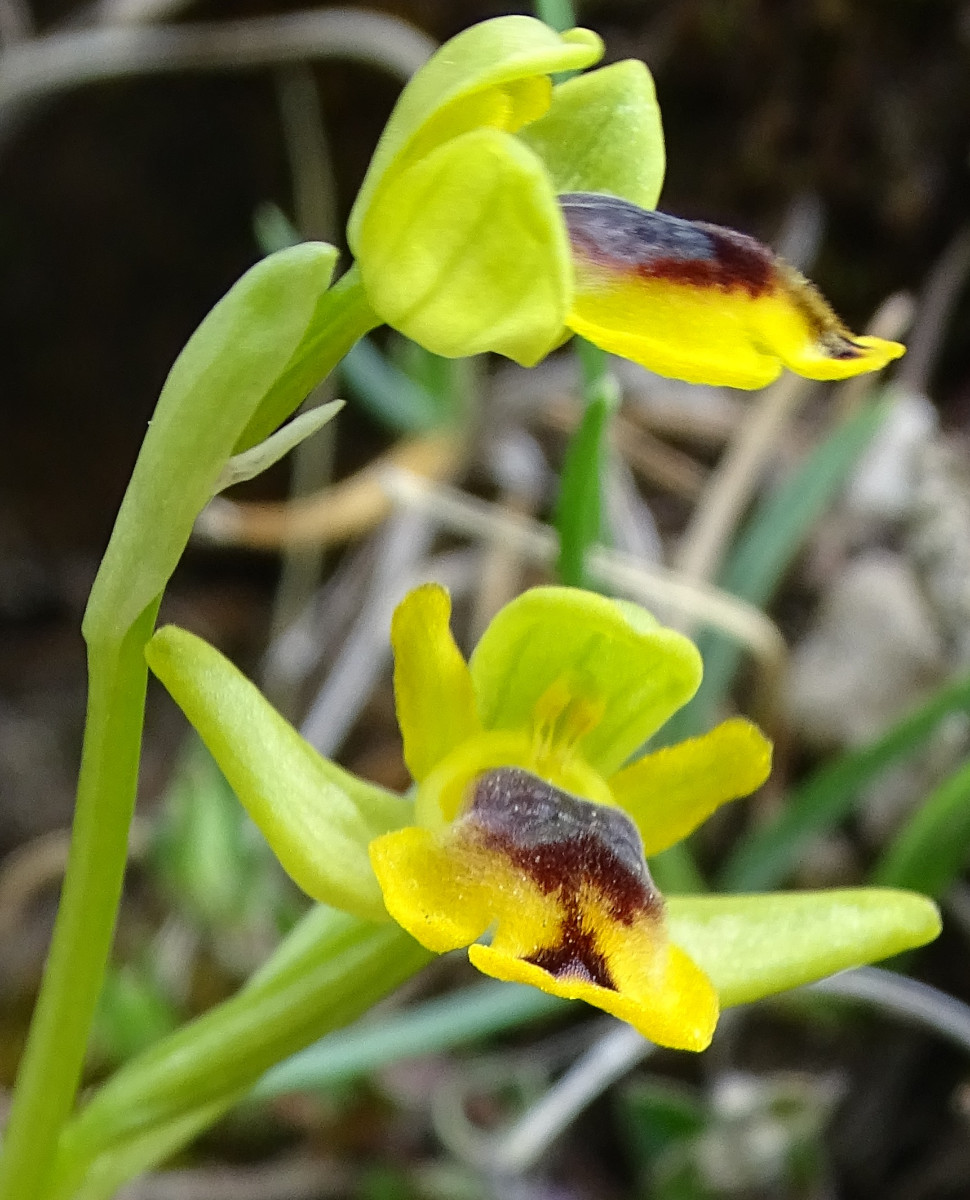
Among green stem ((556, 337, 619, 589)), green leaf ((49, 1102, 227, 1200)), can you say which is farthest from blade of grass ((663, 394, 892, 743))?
green leaf ((49, 1102, 227, 1200))

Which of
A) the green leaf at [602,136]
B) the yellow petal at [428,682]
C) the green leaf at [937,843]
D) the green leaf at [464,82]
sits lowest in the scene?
the green leaf at [937,843]

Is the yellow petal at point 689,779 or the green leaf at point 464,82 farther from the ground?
the green leaf at point 464,82

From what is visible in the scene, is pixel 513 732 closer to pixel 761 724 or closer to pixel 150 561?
pixel 150 561

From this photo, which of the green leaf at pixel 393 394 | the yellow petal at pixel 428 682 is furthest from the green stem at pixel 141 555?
the green leaf at pixel 393 394

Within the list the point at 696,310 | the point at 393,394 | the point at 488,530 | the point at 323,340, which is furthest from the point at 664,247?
the point at 393,394

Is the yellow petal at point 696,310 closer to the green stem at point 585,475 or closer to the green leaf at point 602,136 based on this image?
the green leaf at point 602,136

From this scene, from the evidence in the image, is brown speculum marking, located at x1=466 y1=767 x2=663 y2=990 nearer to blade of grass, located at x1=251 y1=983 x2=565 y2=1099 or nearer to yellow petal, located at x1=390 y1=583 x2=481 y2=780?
yellow petal, located at x1=390 y1=583 x2=481 y2=780
